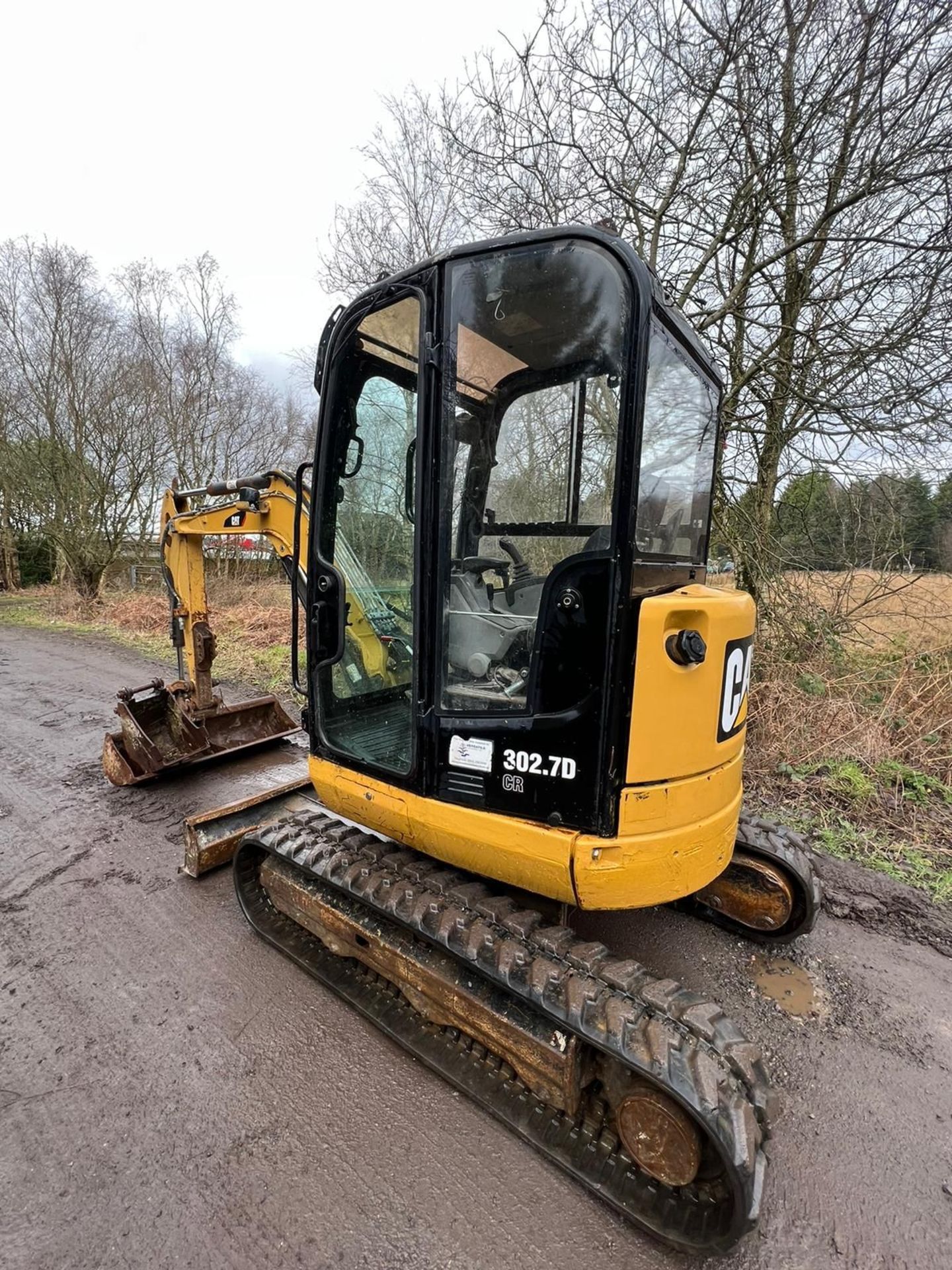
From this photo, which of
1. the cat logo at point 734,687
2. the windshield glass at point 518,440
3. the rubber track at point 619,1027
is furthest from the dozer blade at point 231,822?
the cat logo at point 734,687

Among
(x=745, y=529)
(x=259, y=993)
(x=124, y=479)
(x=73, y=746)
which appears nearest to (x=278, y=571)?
(x=124, y=479)

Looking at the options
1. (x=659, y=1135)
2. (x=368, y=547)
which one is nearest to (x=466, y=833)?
(x=659, y=1135)

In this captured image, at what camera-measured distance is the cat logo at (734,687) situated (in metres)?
2.11

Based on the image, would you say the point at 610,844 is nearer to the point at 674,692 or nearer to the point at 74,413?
the point at 674,692

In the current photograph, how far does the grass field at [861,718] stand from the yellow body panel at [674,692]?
7.93 feet

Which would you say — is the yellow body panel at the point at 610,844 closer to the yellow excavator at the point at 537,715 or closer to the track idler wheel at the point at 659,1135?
the yellow excavator at the point at 537,715

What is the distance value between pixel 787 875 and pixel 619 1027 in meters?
1.39

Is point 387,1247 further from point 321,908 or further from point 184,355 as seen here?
point 184,355

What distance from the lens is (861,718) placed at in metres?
4.85

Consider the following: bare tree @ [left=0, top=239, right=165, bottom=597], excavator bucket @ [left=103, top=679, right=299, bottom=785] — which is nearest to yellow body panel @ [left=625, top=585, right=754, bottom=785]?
excavator bucket @ [left=103, top=679, right=299, bottom=785]

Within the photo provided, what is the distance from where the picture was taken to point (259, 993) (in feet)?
8.34

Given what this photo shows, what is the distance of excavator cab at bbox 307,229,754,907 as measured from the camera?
1905 millimetres

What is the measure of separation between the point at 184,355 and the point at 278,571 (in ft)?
21.4

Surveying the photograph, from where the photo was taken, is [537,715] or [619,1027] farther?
[537,715]
